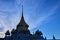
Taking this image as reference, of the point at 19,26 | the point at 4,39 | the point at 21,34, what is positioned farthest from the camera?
the point at 19,26

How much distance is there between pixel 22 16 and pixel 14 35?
1364cm

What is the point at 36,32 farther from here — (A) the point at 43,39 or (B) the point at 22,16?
(B) the point at 22,16

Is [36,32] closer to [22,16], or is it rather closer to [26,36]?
[26,36]

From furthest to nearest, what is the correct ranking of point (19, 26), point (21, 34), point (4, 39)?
point (19, 26) → point (4, 39) → point (21, 34)

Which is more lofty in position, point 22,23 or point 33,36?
point 22,23

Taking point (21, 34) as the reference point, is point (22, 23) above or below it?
above

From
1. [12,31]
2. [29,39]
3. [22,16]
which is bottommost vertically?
[29,39]

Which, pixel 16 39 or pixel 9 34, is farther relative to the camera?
pixel 9 34

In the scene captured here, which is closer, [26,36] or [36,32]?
[26,36]

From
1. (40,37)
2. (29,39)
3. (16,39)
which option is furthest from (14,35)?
(40,37)

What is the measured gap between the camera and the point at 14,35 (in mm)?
60500

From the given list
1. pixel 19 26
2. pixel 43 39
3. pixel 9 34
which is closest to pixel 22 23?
pixel 19 26

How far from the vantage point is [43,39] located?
63969 millimetres

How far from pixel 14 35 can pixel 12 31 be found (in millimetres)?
5599
